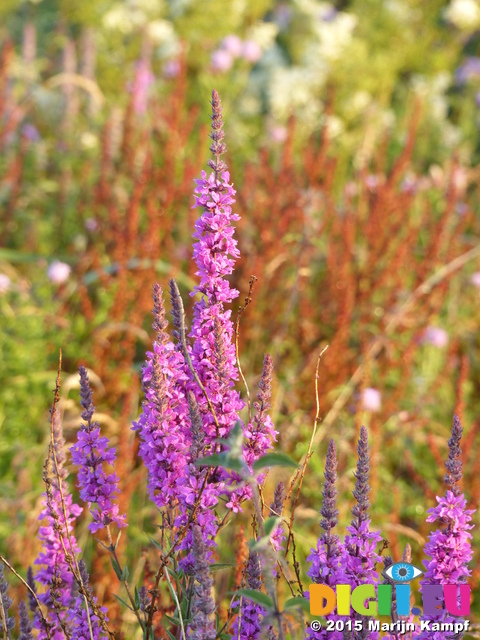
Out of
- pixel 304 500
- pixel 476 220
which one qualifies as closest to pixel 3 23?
pixel 476 220

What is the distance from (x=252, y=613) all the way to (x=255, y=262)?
2.30 metres

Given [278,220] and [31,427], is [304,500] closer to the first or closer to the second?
[31,427]

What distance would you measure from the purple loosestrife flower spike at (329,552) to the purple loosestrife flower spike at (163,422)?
0.23 metres

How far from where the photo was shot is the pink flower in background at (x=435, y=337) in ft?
11.6

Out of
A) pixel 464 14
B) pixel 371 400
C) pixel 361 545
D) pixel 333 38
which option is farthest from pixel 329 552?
pixel 464 14

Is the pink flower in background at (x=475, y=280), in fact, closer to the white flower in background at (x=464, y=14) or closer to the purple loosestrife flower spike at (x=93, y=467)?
the purple loosestrife flower spike at (x=93, y=467)

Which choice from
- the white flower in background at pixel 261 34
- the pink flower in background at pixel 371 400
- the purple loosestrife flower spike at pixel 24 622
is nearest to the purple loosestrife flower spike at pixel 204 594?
the purple loosestrife flower spike at pixel 24 622

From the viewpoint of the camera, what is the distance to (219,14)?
6.29 m

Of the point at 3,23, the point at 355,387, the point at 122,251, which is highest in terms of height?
the point at 3,23

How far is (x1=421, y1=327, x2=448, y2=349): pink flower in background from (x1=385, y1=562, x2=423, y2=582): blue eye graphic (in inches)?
101

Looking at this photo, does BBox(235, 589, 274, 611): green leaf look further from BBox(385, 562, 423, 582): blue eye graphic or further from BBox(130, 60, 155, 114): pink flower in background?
BBox(130, 60, 155, 114): pink flower in background

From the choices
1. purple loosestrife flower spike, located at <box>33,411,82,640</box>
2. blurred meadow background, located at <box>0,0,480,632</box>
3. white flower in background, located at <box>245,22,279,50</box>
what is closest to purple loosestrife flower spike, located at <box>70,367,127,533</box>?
purple loosestrife flower spike, located at <box>33,411,82,640</box>

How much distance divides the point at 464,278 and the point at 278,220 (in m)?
1.36

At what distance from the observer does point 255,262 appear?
10.7ft
